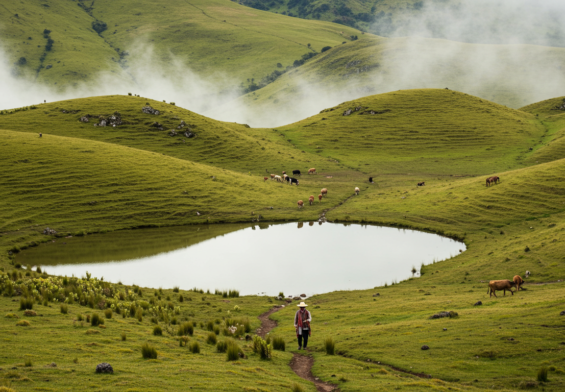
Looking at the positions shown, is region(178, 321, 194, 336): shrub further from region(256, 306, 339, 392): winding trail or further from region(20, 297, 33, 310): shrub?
region(20, 297, 33, 310): shrub

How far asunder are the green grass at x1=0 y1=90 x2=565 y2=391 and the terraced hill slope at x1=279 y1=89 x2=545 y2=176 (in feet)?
1.94

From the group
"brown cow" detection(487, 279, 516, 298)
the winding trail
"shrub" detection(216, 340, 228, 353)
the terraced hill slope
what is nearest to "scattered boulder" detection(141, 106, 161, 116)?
the terraced hill slope

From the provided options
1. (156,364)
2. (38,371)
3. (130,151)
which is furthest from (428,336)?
(130,151)

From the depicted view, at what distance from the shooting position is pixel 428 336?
16297 millimetres

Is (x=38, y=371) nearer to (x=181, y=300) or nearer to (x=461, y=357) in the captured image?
(x=461, y=357)

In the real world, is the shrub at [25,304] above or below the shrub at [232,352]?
above

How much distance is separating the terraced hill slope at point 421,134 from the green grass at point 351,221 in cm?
59

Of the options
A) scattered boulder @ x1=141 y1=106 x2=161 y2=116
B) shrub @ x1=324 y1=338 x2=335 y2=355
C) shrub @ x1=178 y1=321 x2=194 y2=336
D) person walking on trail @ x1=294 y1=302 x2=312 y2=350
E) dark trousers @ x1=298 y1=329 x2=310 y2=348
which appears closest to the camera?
shrub @ x1=324 y1=338 x2=335 y2=355

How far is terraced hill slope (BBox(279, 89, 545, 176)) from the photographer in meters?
84.2

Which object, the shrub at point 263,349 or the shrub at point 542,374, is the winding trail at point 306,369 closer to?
the shrub at point 263,349

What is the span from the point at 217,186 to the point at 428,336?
4796 cm

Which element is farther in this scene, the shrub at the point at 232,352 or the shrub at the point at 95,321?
the shrub at the point at 95,321

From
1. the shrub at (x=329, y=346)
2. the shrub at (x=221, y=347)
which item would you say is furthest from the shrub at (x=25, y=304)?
the shrub at (x=329, y=346)

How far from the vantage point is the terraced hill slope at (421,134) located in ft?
276
